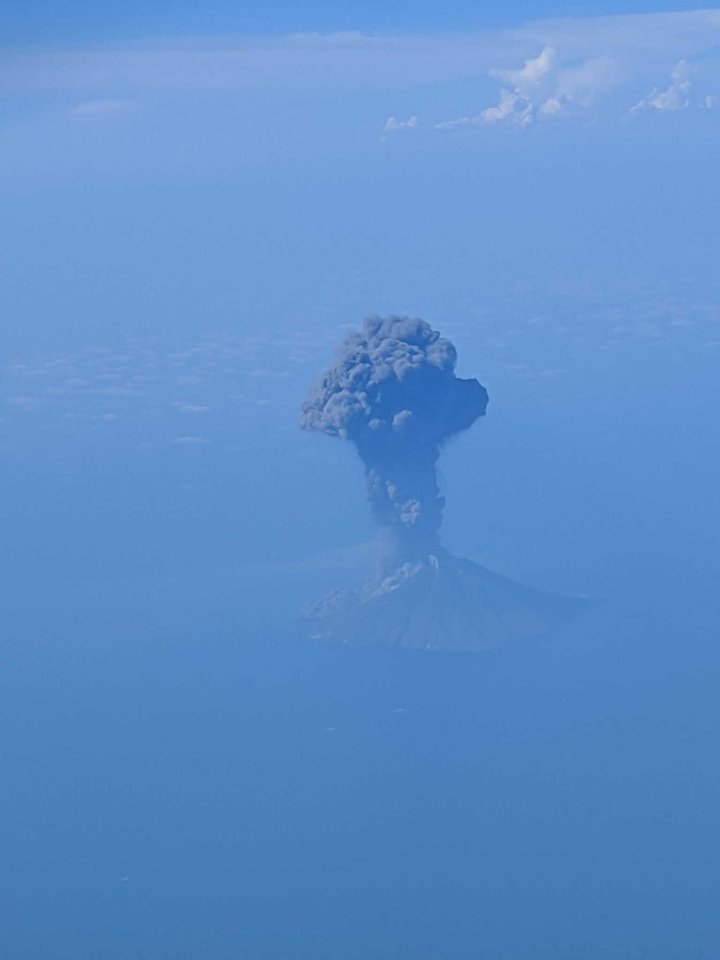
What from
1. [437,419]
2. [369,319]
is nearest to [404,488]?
[437,419]

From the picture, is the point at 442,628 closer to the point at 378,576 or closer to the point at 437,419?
the point at 378,576
